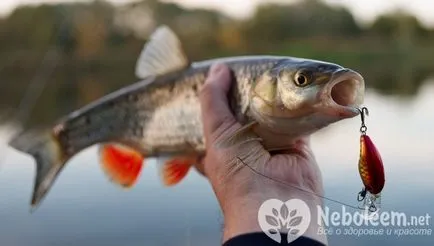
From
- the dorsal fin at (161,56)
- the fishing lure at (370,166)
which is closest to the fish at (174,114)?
the dorsal fin at (161,56)

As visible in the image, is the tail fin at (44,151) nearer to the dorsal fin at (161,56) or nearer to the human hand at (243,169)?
the dorsal fin at (161,56)

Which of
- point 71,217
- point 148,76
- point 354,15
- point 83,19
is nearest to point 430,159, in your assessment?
point 148,76

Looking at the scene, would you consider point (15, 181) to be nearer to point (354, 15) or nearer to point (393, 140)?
point (393, 140)

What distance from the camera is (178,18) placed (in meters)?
10.2

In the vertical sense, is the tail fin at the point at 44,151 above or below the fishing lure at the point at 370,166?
below

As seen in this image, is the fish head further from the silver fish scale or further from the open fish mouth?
the silver fish scale

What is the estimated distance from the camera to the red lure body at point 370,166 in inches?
43.6

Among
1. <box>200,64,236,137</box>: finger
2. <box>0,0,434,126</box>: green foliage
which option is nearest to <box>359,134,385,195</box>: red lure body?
<box>200,64,236,137</box>: finger

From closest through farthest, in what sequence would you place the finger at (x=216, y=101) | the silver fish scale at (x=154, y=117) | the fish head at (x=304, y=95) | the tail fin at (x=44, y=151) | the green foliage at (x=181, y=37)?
1. the fish head at (x=304, y=95)
2. the finger at (x=216, y=101)
3. the silver fish scale at (x=154, y=117)
4. the tail fin at (x=44, y=151)
5. the green foliage at (x=181, y=37)

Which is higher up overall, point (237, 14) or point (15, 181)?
point (237, 14)

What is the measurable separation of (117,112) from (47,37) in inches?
305

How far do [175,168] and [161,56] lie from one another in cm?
29

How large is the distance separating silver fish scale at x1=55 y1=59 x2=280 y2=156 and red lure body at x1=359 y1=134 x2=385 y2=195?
437 mm

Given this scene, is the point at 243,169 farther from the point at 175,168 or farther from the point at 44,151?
the point at 44,151
